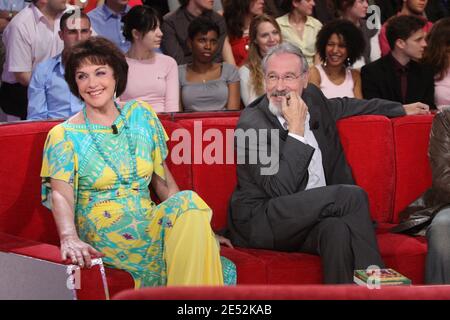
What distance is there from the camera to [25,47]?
4.91 m

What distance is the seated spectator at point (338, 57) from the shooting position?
5.03m

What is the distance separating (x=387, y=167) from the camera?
393 cm

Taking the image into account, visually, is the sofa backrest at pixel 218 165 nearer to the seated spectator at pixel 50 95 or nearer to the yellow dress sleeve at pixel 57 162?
the yellow dress sleeve at pixel 57 162

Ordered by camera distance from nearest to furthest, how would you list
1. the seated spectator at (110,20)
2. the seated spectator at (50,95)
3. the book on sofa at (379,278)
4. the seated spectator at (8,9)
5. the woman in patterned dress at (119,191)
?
the book on sofa at (379,278), the woman in patterned dress at (119,191), the seated spectator at (50,95), the seated spectator at (8,9), the seated spectator at (110,20)

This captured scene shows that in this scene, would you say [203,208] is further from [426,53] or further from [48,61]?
[426,53]

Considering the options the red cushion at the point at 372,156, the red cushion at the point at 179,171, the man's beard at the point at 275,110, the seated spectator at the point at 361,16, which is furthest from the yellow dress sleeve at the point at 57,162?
the seated spectator at the point at 361,16

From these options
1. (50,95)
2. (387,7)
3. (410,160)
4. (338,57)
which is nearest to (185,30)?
(338,57)

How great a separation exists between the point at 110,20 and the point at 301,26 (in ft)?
3.98

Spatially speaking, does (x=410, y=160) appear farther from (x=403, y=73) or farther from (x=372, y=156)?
(x=403, y=73)

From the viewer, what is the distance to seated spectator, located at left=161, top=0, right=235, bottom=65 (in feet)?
17.7

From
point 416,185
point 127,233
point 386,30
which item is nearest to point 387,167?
point 416,185

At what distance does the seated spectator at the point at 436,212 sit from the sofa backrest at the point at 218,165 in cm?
17

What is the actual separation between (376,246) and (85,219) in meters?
1.09

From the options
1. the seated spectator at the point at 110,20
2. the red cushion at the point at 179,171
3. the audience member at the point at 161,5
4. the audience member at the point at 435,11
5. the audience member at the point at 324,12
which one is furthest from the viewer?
the audience member at the point at 435,11
